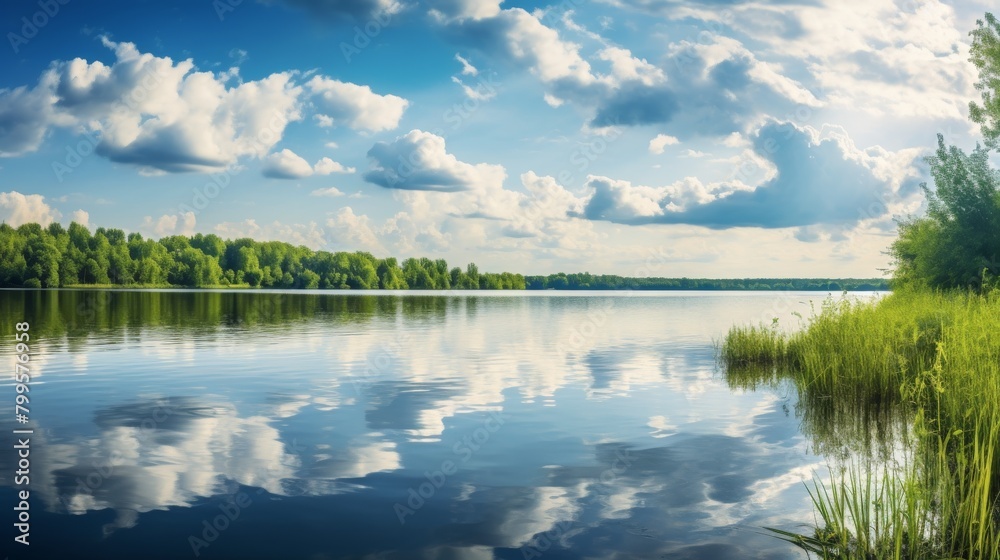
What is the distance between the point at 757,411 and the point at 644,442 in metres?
5.33

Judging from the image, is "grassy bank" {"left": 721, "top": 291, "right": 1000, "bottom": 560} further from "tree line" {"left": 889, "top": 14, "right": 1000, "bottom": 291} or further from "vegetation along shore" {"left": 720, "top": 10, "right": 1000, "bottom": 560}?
"tree line" {"left": 889, "top": 14, "right": 1000, "bottom": 291}

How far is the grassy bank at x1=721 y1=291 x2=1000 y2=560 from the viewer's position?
7.49 meters

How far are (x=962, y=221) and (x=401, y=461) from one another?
34764 millimetres

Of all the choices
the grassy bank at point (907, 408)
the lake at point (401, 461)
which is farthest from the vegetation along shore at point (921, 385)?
the lake at point (401, 461)

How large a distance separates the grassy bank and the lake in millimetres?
935

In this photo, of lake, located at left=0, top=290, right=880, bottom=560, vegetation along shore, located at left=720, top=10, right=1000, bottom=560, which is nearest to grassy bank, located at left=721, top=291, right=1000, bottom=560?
vegetation along shore, located at left=720, top=10, right=1000, bottom=560

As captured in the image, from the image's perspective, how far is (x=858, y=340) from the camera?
18625 mm

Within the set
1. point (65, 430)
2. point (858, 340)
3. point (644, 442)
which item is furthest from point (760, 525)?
point (65, 430)

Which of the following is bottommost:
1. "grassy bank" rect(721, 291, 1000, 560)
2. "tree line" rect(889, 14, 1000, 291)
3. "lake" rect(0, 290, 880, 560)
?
"lake" rect(0, 290, 880, 560)

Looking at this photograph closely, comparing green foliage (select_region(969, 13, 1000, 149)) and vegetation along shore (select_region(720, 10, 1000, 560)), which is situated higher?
green foliage (select_region(969, 13, 1000, 149))

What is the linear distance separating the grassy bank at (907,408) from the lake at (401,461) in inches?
36.8

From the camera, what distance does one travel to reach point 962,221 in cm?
3544

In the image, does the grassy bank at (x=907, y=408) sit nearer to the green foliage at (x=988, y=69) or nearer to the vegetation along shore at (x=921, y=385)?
the vegetation along shore at (x=921, y=385)

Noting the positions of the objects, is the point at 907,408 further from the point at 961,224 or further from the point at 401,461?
the point at 961,224
